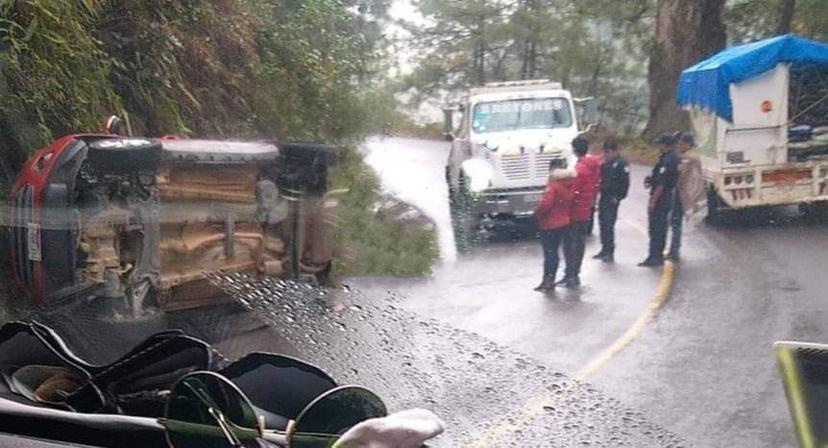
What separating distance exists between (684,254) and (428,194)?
0.60 m

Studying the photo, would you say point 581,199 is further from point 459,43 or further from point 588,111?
point 459,43

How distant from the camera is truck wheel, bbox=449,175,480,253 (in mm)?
2252

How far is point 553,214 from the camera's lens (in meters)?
2.13

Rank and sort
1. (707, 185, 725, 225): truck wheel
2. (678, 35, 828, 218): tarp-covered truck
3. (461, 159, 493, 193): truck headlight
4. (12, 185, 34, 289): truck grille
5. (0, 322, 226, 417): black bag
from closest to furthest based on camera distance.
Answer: (678, 35, 828, 218): tarp-covered truck → (707, 185, 725, 225): truck wheel → (461, 159, 493, 193): truck headlight → (0, 322, 226, 417): black bag → (12, 185, 34, 289): truck grille

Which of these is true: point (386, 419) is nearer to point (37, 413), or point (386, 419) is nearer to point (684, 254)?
point (684, 254)

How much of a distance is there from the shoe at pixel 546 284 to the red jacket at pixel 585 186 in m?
0.14

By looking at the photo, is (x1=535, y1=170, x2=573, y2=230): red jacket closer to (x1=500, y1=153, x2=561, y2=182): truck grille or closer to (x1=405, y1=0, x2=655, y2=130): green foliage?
(x1=500, y1=153, x2=561, y2=182): truck grille

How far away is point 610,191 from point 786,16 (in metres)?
0.45

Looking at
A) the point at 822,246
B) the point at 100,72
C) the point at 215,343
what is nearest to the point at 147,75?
the point at 100,72

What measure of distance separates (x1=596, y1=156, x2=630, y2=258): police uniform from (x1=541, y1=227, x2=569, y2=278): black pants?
3.1 inches

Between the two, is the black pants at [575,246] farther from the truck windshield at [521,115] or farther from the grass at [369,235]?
the grass at [369,235]

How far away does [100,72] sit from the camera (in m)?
2.99

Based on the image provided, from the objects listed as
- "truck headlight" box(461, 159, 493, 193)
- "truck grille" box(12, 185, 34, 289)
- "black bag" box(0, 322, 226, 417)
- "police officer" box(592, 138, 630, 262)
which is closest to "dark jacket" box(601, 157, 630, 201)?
"police officer" box(592, 138, 630, 262)

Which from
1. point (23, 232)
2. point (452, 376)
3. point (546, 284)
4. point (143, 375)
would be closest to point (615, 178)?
point (546, 284)
